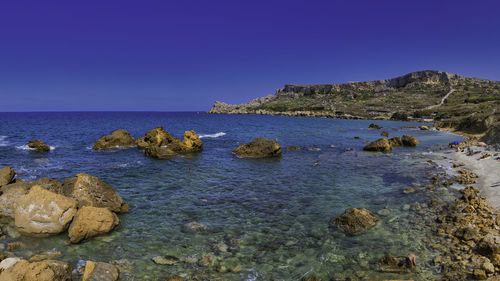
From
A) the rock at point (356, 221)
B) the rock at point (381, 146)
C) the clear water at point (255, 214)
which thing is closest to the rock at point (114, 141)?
the clear water at point (255, 214)

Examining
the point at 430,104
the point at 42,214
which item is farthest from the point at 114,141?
the point at 430,104

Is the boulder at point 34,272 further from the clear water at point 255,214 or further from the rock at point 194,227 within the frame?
the rock at point 194,227

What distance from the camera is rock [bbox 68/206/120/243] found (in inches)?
415

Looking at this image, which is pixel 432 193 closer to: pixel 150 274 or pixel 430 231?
pixel 430 231

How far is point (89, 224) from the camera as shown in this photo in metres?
10.9

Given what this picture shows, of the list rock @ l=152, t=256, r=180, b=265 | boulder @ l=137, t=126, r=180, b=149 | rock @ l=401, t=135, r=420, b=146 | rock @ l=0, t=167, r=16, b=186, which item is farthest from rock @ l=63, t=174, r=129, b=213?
rock @ l=401, t=135, r=420, b=146

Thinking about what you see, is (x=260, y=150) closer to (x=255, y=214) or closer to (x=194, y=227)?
(x=255, y=214)

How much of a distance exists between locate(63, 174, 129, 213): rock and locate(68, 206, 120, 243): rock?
2.14 m

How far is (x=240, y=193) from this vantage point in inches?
680

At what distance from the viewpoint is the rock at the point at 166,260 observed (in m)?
9.47

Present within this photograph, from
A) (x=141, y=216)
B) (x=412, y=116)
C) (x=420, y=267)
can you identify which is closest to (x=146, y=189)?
(x=141, y=216)

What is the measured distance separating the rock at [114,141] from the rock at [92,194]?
22.2 m

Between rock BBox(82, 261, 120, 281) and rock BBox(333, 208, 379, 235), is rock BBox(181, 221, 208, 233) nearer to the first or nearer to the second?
rock BBox(82, 261, 120, 281)

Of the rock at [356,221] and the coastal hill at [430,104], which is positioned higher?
the coastal hill at [430,104]
